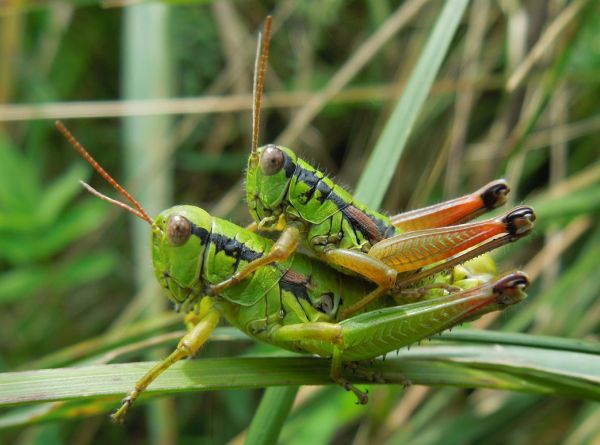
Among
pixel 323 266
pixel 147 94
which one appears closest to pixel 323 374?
pixel 323 266

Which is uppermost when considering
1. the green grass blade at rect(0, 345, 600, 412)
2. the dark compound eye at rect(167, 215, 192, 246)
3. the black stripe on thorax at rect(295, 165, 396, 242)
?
the dark compound eye at rect(167, 215, 192, 246)

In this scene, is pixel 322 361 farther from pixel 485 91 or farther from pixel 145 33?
pixel 485 91

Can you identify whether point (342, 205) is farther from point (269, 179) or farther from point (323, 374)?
point (323, 374)

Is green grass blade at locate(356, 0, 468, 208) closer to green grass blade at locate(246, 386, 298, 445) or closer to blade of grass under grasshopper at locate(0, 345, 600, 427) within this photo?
blade of grass under grasshopper at locate(0, 345, 600, 427)

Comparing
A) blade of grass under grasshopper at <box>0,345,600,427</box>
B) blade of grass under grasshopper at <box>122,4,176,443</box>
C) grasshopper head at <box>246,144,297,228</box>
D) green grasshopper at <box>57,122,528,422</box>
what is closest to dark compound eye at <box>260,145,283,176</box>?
grasshopper head at <box>246,144,297,228</box>

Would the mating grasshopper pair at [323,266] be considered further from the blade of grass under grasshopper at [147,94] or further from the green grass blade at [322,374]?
the blade of grass under grasshopper at [147,94]

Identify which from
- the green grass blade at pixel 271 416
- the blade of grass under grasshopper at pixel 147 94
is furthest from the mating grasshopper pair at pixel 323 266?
the blade of grass under grasshopper at pixel 147 94
